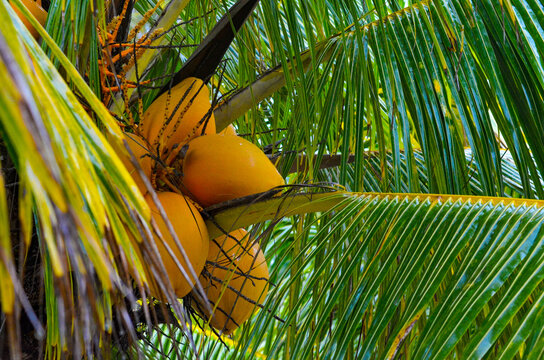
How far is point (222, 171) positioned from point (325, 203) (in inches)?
6.1

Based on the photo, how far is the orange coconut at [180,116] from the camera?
985mm

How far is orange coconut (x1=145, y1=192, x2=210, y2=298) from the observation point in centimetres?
86

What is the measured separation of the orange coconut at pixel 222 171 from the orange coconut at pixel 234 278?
2.8 inches

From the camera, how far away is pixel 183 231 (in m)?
0.86

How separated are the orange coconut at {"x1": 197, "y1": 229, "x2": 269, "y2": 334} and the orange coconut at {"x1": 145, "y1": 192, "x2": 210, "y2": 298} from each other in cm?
6

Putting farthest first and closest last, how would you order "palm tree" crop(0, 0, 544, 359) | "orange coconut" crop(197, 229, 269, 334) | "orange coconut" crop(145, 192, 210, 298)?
"orange coconut" crop(197, 229, 269, 334) < "orange coconut" crop(145, 192, 210, 298) < "palm tree" crop(0, 0, 544, 359)

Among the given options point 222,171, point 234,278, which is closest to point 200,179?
point 222,171

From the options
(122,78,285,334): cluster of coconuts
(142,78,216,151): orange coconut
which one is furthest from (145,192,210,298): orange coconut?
(142,78,216,151): orange coconut

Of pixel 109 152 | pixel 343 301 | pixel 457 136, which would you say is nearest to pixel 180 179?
pixel 343 301

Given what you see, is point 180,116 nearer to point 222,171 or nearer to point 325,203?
point 222,171

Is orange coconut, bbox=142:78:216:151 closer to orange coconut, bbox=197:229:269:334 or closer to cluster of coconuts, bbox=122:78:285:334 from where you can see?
cluster of coconuts, bbox=122:78:285:334

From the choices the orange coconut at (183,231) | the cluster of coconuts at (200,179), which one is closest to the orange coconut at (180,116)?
the cluster of coconuts at (200,179)

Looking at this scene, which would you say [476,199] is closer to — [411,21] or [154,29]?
[411,21]

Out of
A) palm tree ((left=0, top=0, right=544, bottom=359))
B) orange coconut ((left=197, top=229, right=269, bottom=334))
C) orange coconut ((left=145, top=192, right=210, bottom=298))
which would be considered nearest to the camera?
palm tree ((left=0, top=0, right=544, bottom=359))
